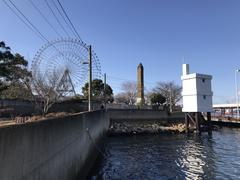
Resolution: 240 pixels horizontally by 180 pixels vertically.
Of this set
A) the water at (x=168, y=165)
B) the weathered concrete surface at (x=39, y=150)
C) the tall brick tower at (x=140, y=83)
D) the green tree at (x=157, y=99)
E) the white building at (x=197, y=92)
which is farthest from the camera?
the green tree at (x=157, y=99)

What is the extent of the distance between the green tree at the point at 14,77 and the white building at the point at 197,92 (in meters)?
23.6

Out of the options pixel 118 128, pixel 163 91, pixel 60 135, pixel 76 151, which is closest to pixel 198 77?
pixel 118 128

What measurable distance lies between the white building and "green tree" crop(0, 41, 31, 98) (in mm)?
23594

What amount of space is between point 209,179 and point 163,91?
68933 millimetres

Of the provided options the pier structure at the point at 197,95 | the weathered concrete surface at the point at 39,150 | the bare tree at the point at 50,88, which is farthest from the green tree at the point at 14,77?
the weathered concrete surface at the point at 39,150

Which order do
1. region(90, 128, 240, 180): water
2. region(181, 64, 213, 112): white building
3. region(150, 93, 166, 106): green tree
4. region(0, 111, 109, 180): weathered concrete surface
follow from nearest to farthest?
region(0, 111, 109, 180): weathered concrete surface
region(90, 128, 240, 180): water
region(181, 64, 213, 112): white building
region(150, 93, 166, 106): green tree

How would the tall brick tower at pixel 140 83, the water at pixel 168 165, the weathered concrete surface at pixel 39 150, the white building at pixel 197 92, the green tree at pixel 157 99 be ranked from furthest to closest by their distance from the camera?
1. the green tree at pixel 157 99
2. the tall brick tower at pixel 140 83
3. the white building at pixel 197 92
4. the water at pixel 168 165
5. the weathered concrete surface at pixel 39 150

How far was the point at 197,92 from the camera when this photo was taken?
35188 mm

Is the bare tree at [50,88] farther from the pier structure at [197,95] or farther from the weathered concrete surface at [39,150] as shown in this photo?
the weathered concrete surface at [39,150]

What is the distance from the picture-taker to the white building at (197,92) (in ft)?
116

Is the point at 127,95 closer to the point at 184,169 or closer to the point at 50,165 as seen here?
the point at 184,169

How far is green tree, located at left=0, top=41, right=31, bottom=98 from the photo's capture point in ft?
126

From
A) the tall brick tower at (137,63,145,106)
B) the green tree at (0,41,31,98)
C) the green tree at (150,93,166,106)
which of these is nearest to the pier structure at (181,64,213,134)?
the green tree at (0,41,31,98)

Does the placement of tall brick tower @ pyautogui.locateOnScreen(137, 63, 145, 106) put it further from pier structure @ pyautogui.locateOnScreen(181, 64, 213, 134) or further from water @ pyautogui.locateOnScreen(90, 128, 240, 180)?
water @ pyautogui.locateOnScreen(90, 128, 240, 180)
